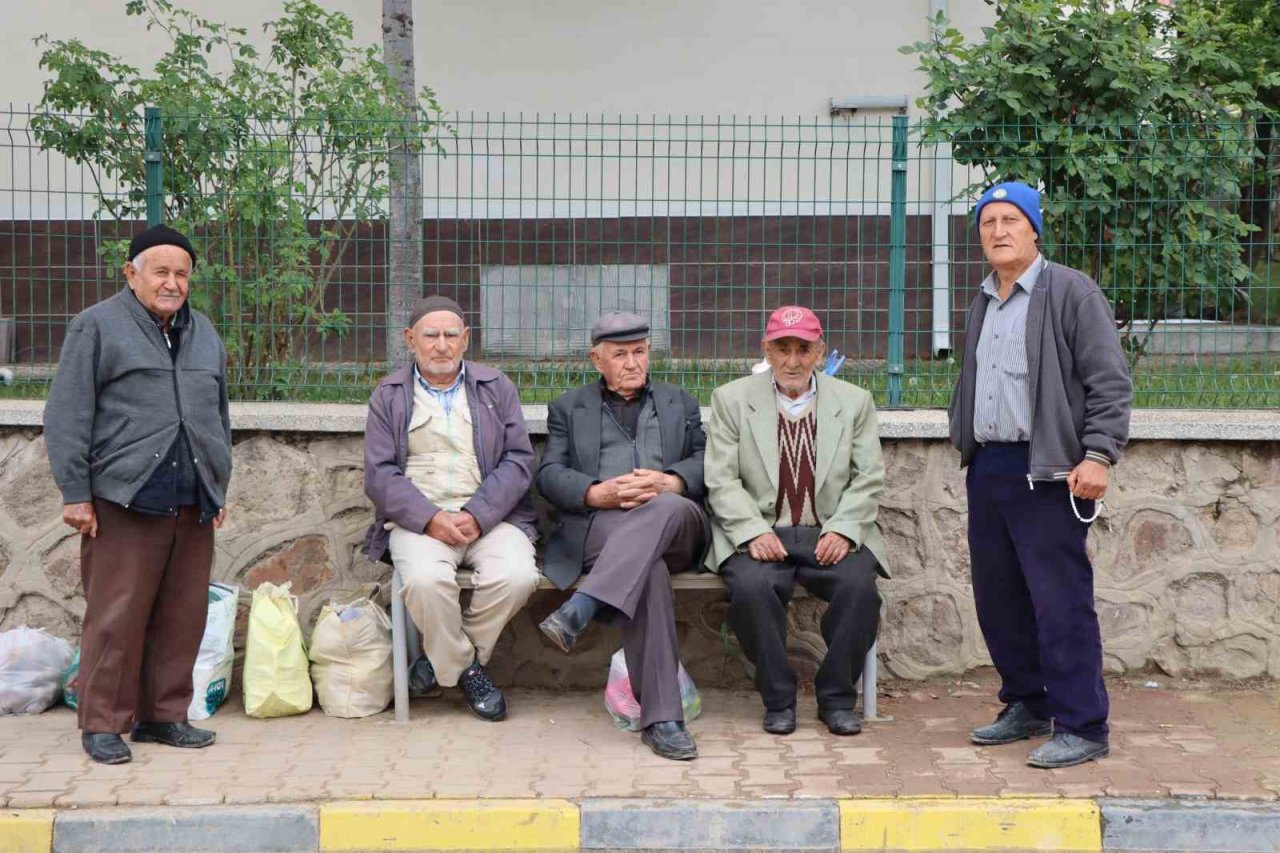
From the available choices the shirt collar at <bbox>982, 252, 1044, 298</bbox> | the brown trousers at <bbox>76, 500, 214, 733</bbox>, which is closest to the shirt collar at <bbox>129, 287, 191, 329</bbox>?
the brown trousers at <bbox>76, 500, 214, 733</bbox>

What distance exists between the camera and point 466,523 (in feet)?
18.6

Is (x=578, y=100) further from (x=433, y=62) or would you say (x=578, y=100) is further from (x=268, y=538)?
(x=268, y=538)

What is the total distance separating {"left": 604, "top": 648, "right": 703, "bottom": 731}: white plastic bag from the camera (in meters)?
5.60

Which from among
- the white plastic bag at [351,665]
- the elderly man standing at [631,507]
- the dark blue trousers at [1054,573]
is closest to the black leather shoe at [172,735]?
the white plastic bag at [351,665]

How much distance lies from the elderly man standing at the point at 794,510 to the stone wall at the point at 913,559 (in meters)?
0.64

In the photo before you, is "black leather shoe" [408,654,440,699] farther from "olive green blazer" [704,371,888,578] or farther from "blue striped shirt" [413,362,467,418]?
"olive green blazer" [704,371,888,578]

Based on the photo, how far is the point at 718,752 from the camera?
208 inches

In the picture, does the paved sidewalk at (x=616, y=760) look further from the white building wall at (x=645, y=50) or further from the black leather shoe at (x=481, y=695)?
the white building wall at (x=645, y=50)

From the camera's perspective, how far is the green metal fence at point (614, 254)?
649 cm

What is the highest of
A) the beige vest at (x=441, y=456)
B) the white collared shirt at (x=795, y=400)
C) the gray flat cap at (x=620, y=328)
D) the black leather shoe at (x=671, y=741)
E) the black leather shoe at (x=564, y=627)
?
the gray flat cap at (x=620, y=328)

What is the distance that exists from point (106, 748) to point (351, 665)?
1.01 m

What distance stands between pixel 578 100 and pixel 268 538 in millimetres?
7105

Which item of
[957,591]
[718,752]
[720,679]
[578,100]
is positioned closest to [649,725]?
[718,752]

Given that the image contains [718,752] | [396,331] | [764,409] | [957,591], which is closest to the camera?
[718,752]
